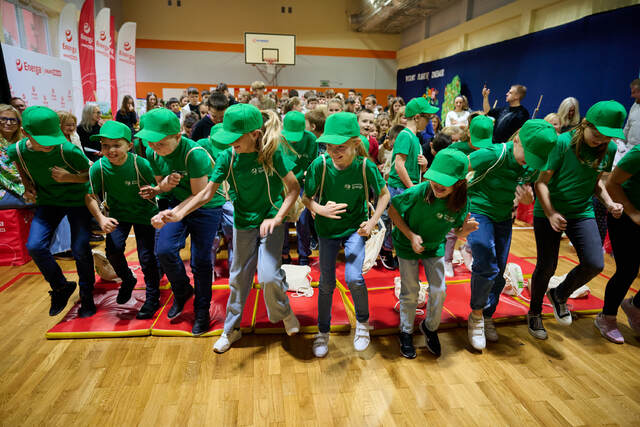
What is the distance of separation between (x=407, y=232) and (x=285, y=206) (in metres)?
0.81

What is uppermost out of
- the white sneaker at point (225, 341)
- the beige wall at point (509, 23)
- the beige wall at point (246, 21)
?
the beige wall at point (246, 21)

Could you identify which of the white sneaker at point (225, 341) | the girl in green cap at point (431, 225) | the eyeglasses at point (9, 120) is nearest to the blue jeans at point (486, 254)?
the girl in green cap at point (431, 225)

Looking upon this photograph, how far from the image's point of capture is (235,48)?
15391 mm

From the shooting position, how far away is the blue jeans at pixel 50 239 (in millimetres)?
2953

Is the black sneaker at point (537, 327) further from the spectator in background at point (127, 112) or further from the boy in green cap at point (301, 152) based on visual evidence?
the spectator in background at point (127, 112)

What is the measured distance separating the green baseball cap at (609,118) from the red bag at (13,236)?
544cm

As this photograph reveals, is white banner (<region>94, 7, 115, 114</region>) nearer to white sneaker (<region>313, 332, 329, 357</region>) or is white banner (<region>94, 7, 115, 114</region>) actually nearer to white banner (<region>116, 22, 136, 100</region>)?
white banner (<region>116, 22, 136, 100</region>)

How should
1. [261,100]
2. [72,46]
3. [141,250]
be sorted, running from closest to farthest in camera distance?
[141,250] < [261,100] < [72,46]

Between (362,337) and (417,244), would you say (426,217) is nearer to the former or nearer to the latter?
(417,244)

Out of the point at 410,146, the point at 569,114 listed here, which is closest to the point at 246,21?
the point at 569,114

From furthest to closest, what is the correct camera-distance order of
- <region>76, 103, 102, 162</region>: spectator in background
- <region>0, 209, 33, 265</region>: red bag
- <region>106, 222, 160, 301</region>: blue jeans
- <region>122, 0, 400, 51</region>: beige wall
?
<region>122, 0, 400, 51</region>: beige wall, <region>76, 103, 102, 162</region>: spectator in background, <region>0, 209, 33, 265</region>: red bag, <region>106, 222, 160, 301</region>: blue jeans

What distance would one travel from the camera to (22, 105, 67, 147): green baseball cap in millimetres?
2719

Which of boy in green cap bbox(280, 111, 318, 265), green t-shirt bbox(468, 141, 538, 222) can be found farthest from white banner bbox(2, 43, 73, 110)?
green t-shirt bbox(468, 141, 538, 222)

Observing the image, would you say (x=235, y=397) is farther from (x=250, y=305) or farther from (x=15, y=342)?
(x=15, y=342)
